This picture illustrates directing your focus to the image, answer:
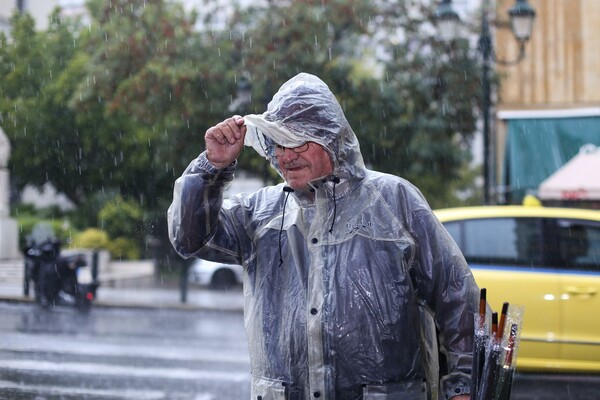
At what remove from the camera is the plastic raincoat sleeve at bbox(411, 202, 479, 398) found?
9.63 ft

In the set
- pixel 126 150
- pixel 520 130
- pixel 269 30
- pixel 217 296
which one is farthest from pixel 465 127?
pixel 126 150

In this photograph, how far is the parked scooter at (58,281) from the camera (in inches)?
688

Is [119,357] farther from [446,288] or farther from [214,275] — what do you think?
[214,275]

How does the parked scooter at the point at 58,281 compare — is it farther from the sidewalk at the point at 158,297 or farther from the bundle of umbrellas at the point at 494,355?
the bundle of umbrellas at the point at 494,355

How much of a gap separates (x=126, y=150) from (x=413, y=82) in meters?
18.6

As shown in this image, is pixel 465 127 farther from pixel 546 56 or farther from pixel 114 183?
pixel 114 183

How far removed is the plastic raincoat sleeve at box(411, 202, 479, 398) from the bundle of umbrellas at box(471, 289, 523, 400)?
0.13m

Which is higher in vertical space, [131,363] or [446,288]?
[446,288]

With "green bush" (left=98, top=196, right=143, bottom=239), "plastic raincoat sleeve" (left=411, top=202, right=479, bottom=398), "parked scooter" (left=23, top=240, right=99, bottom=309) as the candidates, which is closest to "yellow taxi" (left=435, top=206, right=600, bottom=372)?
"plastic raincoat sleeve" (left=411, top=202, right=479, bottom=398)

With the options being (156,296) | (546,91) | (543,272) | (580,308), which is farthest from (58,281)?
(580,308)

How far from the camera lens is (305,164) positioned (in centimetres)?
298

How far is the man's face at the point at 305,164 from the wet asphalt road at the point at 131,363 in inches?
201

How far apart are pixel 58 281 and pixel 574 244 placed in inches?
468

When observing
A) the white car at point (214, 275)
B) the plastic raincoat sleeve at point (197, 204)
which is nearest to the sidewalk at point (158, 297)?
the white car at point (214, 275)
